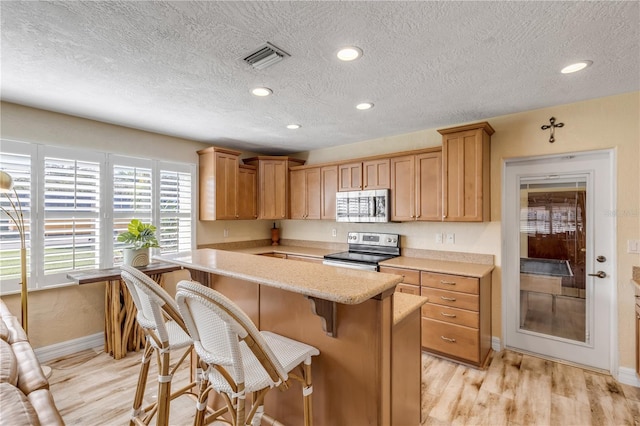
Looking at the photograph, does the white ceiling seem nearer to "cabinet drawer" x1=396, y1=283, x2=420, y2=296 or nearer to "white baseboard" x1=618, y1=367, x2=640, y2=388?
"cabinet drawer" x1=396, y1=283, x2=420, y2=296

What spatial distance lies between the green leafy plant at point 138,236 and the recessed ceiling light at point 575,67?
399 centimetres

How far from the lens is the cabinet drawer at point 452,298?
2.83m

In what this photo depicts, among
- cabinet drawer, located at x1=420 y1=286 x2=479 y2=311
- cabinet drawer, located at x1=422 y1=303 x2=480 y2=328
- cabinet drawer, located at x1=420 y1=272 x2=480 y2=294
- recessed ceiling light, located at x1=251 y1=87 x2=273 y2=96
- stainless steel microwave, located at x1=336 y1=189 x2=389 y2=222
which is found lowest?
cabinet drawer, located at x1=422 y1=303 x2=480 y2=328

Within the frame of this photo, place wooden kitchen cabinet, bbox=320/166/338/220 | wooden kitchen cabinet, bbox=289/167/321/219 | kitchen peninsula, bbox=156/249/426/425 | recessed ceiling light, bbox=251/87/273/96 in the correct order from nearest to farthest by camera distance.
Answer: kitchen peninsula, bbox=156/249/426/425, recessed ceiling light, bbox=251/87/273/96, wooden kitchen cabinet, bbox=320/166/338/220, wooden kitchen cabinet, bbox=289/167/321/219

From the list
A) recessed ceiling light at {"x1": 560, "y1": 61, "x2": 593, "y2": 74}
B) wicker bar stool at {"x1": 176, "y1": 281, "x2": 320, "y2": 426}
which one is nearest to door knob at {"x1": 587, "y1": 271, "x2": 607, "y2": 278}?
recessed ceiling light at {"x1": 560, "y1": 61, "x2": 593, "y2": 74}

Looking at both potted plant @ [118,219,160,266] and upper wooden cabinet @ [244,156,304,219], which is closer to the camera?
potted plant @ [118,219,160,266]

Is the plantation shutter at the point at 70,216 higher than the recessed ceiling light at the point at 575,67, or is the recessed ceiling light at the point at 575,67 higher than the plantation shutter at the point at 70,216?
the recessed ceiling light at the point at 575,67

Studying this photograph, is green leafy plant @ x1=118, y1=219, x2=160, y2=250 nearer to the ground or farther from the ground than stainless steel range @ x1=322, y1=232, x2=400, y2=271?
farther from the ground

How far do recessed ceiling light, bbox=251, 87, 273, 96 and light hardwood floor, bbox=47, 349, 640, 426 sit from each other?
2.57 meters

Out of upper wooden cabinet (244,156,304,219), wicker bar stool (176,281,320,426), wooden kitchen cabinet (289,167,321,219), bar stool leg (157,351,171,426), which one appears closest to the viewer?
wicker bar stool (176,281,320,426)

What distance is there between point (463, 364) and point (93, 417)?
10.4 feet

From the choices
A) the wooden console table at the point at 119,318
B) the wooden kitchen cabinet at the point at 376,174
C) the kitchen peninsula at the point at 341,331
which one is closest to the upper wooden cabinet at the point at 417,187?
the wooden kitchen cabinet at the point at 376,174

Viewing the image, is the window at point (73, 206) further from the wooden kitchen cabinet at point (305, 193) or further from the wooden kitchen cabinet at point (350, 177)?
the wooden kitchen cabinet at point (350, 177)

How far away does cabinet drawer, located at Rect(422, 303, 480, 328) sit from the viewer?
2.83 metres
